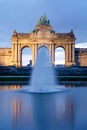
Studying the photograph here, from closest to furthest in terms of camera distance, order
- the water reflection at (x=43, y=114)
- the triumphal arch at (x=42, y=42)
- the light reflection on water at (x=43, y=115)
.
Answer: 1. the light reflection on water at (x=43, y=115)
2. the water reflection at (x=43, y=114)
3. the triumphal arch at (x=42, y=42)

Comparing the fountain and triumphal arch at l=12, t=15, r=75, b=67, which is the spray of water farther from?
triumphal arch at l=12, t=15, r=75, b=67

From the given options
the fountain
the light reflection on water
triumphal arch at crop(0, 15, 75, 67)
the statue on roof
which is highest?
the statue on roof

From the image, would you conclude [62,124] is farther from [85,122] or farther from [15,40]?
[15,40]

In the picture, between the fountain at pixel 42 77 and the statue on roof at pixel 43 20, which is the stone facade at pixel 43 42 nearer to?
the statue on roof at pixel 43 20

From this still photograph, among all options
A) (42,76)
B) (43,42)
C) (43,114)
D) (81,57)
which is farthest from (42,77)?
(81,57)

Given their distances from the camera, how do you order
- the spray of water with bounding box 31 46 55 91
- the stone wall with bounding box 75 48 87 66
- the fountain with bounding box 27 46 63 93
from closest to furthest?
the fountain with bounding box 27 46 63 93
the spray of water with bounding box 31 46 55 91
the stone wall with bounding box 75 48 87 66

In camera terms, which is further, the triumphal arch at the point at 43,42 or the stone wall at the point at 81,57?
the stone wall at the point at 81,57

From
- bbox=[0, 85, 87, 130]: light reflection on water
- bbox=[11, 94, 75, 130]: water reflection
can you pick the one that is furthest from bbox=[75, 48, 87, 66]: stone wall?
bbox=[0, 85, 87, 130]: light reflection on water

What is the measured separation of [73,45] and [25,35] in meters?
11.3

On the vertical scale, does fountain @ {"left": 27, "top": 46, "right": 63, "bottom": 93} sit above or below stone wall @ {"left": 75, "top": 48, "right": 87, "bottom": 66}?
below

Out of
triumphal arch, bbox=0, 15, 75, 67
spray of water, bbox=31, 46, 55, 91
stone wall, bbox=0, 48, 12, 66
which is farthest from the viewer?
stone wall, bbox=0, 48, 12, 66

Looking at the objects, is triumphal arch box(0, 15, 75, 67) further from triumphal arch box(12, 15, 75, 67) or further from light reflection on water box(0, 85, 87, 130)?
light reflection on water box(0, 85, 87, 130)

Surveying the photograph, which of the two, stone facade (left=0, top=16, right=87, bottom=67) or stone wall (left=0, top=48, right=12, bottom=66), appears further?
stone wall (left=0, top=48, right=12, bottom=66)

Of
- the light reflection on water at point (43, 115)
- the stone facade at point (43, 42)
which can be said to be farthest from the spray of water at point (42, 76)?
the stone facade at point (43, 42)
